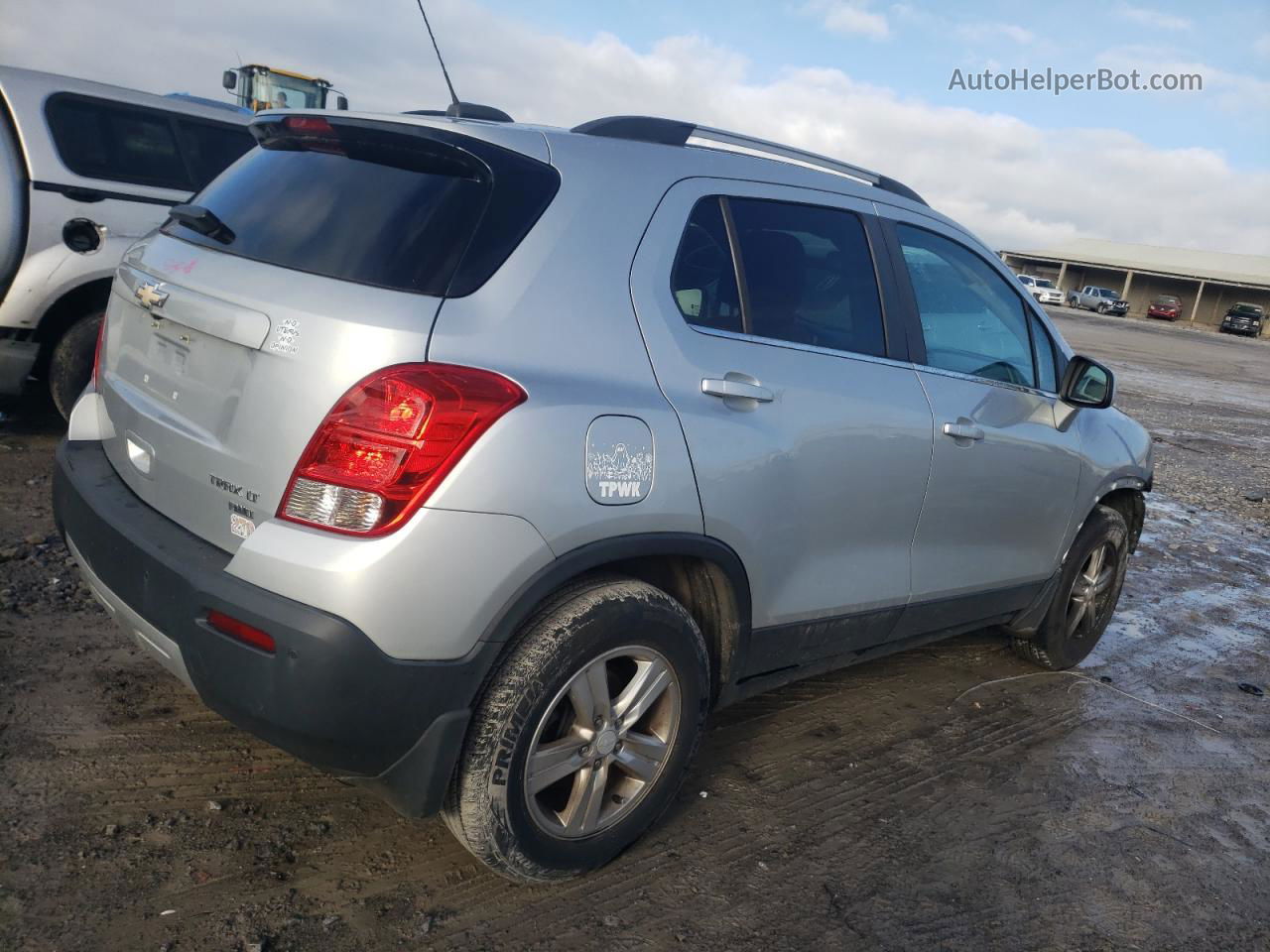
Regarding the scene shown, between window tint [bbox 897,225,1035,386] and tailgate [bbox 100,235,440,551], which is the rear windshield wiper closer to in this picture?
tailgate [bbox 100,235,440,551]

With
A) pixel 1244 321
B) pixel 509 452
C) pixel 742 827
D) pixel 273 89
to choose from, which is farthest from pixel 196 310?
pixel 1244 321

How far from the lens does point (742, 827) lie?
3.09m

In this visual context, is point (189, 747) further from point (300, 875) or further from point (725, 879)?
point (725, 879)

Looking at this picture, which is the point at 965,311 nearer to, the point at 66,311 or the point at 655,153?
the point at 655,153

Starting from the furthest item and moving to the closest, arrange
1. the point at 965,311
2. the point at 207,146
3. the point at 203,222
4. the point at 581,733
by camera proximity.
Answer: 1. the point at 207,146
2. the point at 965,311
3. the point at 203,222
4. the point at 581,733

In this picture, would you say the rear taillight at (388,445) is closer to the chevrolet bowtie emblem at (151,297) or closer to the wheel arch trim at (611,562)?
the wheel arch trim at (611,562)

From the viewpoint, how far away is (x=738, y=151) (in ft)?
10.1

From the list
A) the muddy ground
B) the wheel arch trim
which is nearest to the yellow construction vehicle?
the muddy ground

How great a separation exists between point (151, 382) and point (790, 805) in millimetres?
2250

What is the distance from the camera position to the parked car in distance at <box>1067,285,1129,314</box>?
176 ft

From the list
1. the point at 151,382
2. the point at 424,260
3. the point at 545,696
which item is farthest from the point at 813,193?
the point at 151,382

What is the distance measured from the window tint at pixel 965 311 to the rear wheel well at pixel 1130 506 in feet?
3.31

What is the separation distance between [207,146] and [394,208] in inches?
185

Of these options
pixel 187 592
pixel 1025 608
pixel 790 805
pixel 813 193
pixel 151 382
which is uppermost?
pixel 813 193
